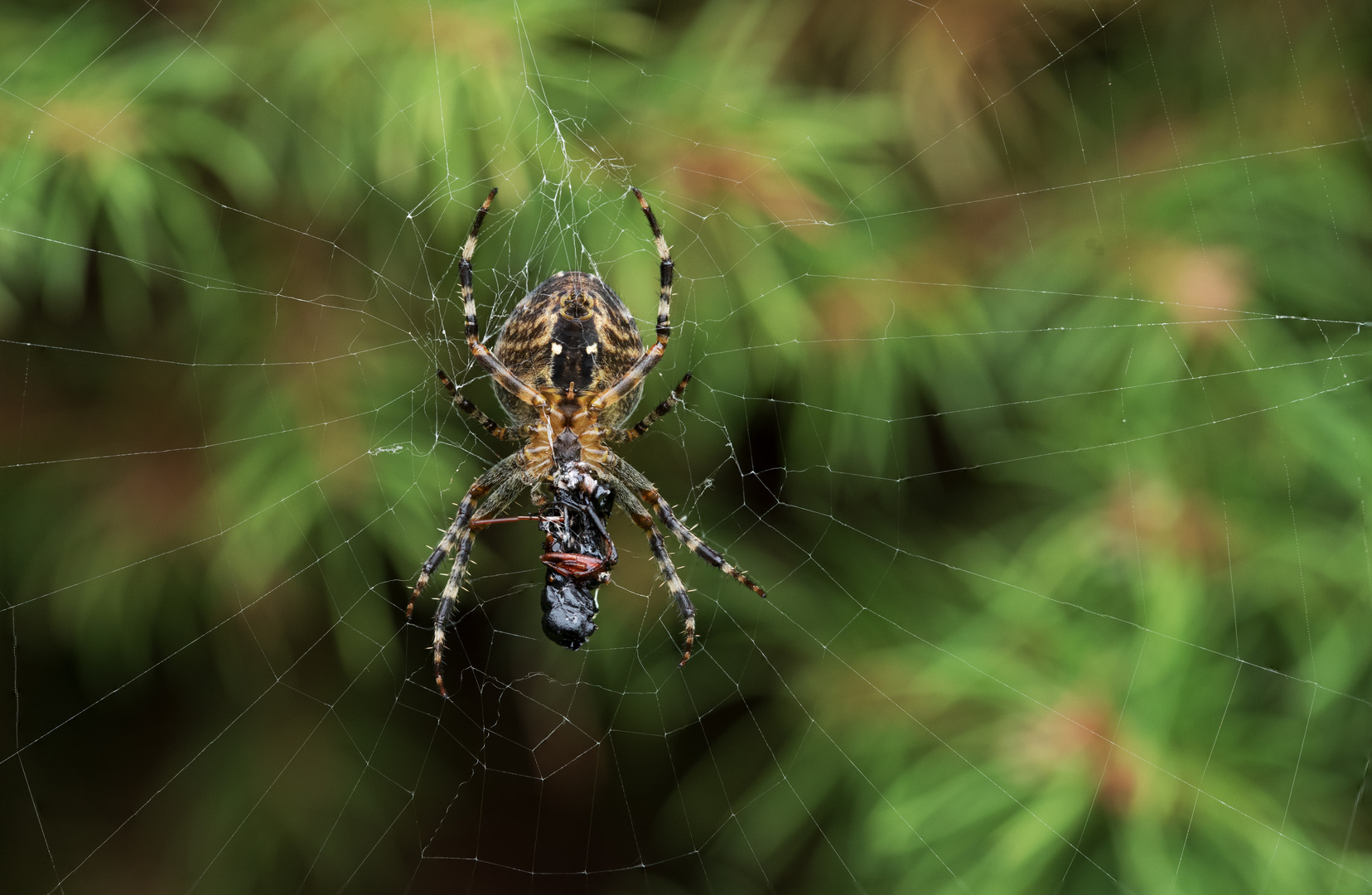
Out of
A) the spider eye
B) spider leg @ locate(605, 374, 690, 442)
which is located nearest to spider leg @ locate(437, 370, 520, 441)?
spider leg @ locate(605, 374, 690, 442)

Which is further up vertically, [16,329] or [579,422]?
[16,329]

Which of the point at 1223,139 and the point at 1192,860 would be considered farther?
the point at 1223,139

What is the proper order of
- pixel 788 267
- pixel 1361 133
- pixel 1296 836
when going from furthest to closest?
pixel 788 267 → pixel 1361 133 → pixel 1296 836

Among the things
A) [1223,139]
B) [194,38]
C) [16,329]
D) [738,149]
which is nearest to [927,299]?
[738,149]

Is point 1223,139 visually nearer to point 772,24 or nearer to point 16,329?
point 772,24

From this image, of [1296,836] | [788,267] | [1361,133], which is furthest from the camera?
[788,267]

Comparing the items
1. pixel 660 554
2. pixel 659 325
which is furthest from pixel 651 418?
pixel 660 554
